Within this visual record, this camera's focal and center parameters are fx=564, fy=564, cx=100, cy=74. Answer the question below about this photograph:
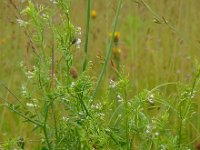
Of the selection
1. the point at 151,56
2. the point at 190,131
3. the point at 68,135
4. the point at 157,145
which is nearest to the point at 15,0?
the point at 68,135

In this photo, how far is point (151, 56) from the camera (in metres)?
3.65

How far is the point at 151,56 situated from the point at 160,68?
0.36m

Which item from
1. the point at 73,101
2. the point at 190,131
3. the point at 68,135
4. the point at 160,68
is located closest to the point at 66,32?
the point at 73,101

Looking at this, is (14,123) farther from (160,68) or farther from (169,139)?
(169,139)

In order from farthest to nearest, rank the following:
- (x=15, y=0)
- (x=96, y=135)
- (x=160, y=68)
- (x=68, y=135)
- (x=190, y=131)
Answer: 1. (x=160, y=68)
2. (x=190, y=131)
3. (x=15, y=0)
4. (x=68, y=135)
5. (x=96, y=135)

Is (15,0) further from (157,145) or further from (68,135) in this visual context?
(157,145)

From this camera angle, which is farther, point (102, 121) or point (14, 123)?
point (14, 123)

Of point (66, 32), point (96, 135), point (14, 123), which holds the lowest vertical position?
point (14, 123)

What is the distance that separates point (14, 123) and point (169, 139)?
56.3 inches

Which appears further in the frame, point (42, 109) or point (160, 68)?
point (160, 68)

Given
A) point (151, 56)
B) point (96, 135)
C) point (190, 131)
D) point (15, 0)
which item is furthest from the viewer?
point (151, 56)

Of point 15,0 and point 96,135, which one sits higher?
point 15,0

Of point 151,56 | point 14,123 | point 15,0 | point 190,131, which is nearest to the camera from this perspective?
point 15,0

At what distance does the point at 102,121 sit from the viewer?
1.50 meters
